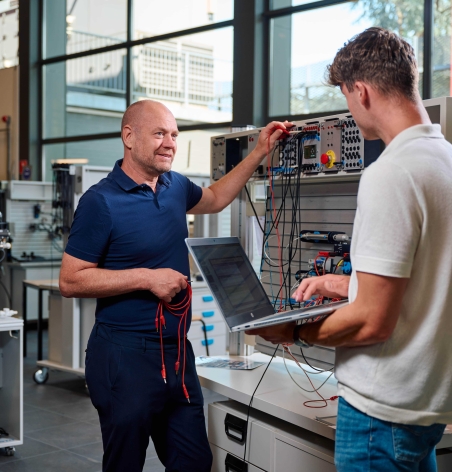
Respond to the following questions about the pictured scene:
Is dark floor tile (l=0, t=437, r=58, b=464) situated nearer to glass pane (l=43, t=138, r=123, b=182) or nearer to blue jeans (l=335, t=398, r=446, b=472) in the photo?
blue jeans (l=335, t=398, r=446, b=472)

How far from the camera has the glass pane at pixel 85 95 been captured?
7430mm

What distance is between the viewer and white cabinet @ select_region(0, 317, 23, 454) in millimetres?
3258

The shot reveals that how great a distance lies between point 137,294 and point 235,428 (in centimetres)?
58

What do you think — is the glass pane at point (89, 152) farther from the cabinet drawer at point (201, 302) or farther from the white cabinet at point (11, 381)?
the white cabinet at point (11, 381)

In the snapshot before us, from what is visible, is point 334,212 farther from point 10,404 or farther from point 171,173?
point 10,404

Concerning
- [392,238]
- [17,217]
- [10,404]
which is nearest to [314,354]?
[392,238]

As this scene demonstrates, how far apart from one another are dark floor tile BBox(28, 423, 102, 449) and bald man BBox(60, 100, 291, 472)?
1655 mm

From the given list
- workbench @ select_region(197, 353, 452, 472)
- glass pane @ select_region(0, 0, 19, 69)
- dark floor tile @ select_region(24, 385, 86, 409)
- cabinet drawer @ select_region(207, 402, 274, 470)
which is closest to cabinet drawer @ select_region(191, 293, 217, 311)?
dark floor tile @ select_region(24, 385, 86, 409)

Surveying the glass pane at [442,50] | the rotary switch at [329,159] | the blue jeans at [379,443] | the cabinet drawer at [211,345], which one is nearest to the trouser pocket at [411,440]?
the blue jeans at [379,443]

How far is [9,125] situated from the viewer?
8516 mm

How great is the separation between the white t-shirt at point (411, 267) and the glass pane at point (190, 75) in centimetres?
518

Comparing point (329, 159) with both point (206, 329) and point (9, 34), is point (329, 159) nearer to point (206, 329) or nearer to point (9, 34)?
point (206, 329)

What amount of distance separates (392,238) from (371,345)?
0.23 meters

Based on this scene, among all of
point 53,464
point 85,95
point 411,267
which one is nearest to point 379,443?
point 411,267
